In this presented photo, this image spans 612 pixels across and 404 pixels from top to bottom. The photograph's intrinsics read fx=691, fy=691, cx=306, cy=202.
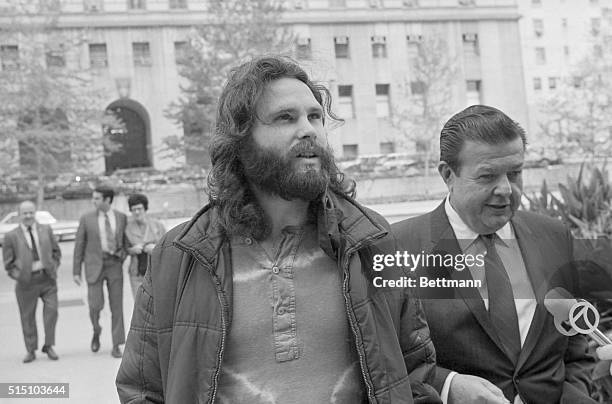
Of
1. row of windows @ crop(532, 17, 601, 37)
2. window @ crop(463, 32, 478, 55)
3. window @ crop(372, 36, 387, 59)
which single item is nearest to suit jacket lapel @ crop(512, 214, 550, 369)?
row of windows @ crop(532, 17, 601, 37)

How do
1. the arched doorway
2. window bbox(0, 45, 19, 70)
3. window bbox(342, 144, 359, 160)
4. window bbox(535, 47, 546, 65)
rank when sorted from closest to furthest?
window bbox(342, 144, 359, 160), window bbox(535, 47, 546, 65), window bbox(0, 45, 19, 70), the arched doorway

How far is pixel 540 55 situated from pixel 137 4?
157 inches

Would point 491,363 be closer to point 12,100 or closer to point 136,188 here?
point 136,188

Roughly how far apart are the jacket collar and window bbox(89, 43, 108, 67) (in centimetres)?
746

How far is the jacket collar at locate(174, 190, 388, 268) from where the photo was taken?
4.57 feet

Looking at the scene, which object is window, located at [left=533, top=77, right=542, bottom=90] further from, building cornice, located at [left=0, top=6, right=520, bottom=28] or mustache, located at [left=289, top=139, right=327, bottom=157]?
mustache, located at [left=289, top=139, right=327, bottom=157]

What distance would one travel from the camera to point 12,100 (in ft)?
34.8

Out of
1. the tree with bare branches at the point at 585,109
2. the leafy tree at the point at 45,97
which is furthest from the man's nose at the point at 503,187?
the leafy tree at the point at 45,97

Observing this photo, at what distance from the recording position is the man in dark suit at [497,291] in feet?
5.22

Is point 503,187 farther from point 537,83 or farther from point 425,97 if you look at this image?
point 425,97

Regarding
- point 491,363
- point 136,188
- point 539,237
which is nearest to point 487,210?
point 539,237

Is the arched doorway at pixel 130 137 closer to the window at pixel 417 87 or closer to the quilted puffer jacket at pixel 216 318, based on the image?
the window at pixel 417 87

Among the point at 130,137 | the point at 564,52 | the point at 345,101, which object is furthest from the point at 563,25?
the point at 130,137

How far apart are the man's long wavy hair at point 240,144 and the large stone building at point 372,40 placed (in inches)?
90.4
